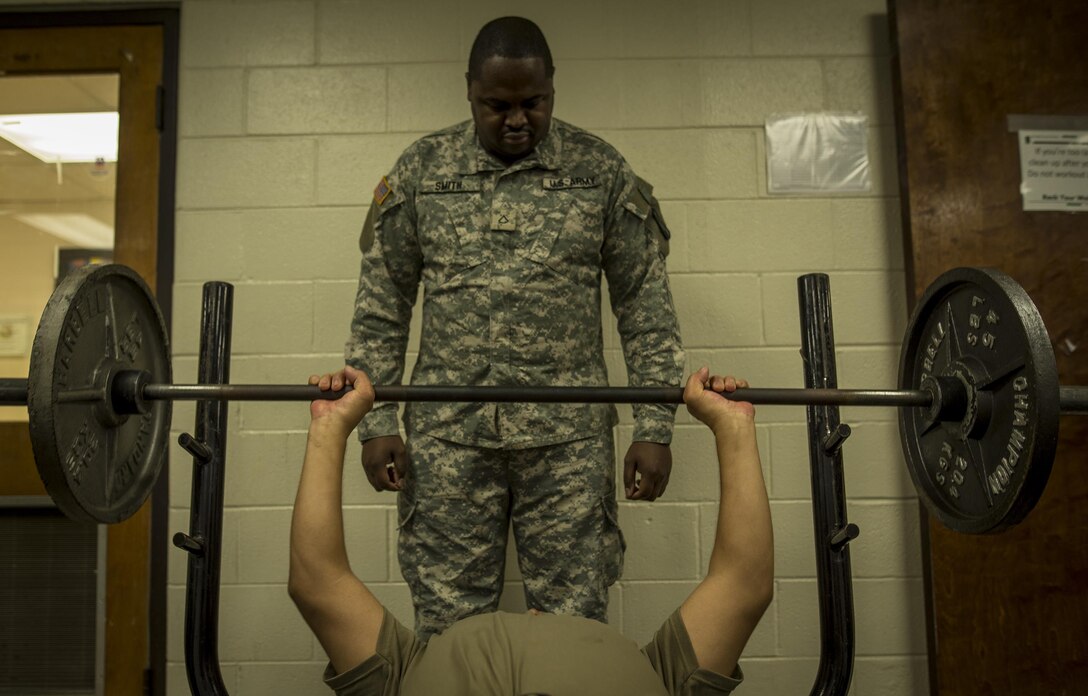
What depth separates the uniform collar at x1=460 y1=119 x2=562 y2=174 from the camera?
180 cm

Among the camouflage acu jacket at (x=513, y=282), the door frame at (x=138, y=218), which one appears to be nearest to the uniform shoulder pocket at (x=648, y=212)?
the camouflage acu jacket at (x=513, y=282)

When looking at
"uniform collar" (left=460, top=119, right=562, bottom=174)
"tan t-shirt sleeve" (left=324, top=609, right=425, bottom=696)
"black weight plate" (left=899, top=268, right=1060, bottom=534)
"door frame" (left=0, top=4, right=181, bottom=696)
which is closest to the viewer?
"tan t-shirt sleeve" (left=324, top=609, right=425, bottom=696)

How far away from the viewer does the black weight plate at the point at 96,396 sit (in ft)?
4.03

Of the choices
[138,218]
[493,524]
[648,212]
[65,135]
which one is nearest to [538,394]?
[493,524]

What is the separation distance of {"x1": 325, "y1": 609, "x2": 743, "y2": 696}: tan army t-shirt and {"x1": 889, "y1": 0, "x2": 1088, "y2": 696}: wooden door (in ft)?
4.65

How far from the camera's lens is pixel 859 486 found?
2363 mm

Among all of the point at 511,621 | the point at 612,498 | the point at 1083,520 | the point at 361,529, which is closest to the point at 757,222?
the point at 612,498

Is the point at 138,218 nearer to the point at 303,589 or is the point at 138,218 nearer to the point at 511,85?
the point at 511,85

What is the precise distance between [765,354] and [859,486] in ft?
1.52

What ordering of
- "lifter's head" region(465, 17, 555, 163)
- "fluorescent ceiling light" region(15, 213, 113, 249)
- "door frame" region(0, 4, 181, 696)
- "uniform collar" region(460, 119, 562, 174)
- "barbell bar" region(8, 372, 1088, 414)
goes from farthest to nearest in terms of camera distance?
"fluorescent ceiling light" region(15, 213, 113, 249) < "door frame" region(0, 4, 181, 696) < "uniform collar" region(460, 119, 562, 174) < "lifter's head" region(465, 17, 555, 163) < "barbell bar" region(8, 372, 1088, 414)

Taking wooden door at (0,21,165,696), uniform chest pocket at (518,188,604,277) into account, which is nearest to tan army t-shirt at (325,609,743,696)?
uniform chest pocket at (518,188,604,277)

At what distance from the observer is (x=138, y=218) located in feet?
7.88

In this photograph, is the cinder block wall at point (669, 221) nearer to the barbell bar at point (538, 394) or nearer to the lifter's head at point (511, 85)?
the lifter's head at point (511, 85)

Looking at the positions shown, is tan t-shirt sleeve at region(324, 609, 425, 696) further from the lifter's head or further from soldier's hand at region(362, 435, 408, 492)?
the lifter's head
